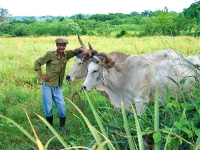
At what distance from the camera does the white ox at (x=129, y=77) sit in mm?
5086

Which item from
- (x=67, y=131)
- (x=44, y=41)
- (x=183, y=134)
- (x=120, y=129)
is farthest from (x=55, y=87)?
(x=44, y=41)

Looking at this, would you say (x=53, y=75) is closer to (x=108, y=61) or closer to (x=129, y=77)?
(x=108, y=61)

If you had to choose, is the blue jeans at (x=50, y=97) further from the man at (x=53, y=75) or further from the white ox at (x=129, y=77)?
the white ox at (x=129, y=77)

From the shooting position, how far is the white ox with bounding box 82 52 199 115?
16.7 ft

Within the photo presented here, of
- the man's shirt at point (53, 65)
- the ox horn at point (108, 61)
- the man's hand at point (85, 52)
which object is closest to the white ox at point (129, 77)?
the ox horn at point (108, 61)

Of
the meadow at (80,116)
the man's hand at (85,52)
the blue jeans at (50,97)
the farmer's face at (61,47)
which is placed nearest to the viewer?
the meadow at (80,116)

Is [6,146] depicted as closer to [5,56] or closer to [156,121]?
[156,121]

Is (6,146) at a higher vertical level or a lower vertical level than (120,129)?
lower

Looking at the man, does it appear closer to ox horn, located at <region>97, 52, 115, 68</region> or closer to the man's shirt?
the man's shirt

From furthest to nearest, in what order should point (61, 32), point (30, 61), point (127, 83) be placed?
point (61, 32), point (30, 61), point (127, 83)

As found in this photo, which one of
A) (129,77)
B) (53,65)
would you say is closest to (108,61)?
(129,77)

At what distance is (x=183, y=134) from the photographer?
2154mm

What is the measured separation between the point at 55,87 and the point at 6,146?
1195 millimetres

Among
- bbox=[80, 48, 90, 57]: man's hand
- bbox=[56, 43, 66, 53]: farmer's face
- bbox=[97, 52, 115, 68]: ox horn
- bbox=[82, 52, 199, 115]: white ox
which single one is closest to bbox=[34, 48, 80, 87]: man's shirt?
bbox=[56, 43, 66, 53]: farmer's face
